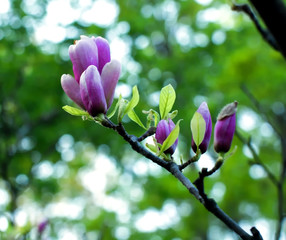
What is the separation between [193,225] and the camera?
480 cm

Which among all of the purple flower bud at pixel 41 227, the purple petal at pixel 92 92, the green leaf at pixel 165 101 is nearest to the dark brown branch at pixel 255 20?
the green leaf at pixel 165 101

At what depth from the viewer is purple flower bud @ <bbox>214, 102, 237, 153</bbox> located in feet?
2.02

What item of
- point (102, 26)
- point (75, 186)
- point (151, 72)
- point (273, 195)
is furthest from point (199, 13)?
point (75, 186)

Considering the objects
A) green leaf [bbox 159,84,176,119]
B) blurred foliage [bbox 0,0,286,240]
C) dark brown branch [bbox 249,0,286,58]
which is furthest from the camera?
blurred foliage [bbox 0,0,286,240]

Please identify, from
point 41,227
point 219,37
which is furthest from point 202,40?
point 41,227

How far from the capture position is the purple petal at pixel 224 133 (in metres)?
0.62

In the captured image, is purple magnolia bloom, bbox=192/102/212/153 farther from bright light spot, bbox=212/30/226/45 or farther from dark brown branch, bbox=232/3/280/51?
bright light spot, bbox=212/30/226/45

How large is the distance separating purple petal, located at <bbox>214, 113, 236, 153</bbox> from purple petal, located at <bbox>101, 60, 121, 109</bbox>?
0.65ft

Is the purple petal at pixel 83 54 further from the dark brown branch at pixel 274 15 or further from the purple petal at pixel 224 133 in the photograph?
the dark brown branch at pixel 274 15

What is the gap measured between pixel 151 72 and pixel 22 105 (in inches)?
72.2

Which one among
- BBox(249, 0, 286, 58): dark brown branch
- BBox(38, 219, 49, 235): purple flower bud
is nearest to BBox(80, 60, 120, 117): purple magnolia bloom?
BBox(249, 0, 286, 58): dark brown branch

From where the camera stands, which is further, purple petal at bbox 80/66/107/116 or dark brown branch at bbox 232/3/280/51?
dark brown branch at bbox 232/3/280/51

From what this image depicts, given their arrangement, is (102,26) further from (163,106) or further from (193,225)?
(163,106)

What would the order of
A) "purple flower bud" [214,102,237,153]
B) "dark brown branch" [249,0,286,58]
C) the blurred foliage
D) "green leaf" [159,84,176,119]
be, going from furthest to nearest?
the blurred foliage
"dark brown branch" [249,0,286,58]
"green leaf" [159,84,176,119]
"purple flower bud" [214,102,237,153]
